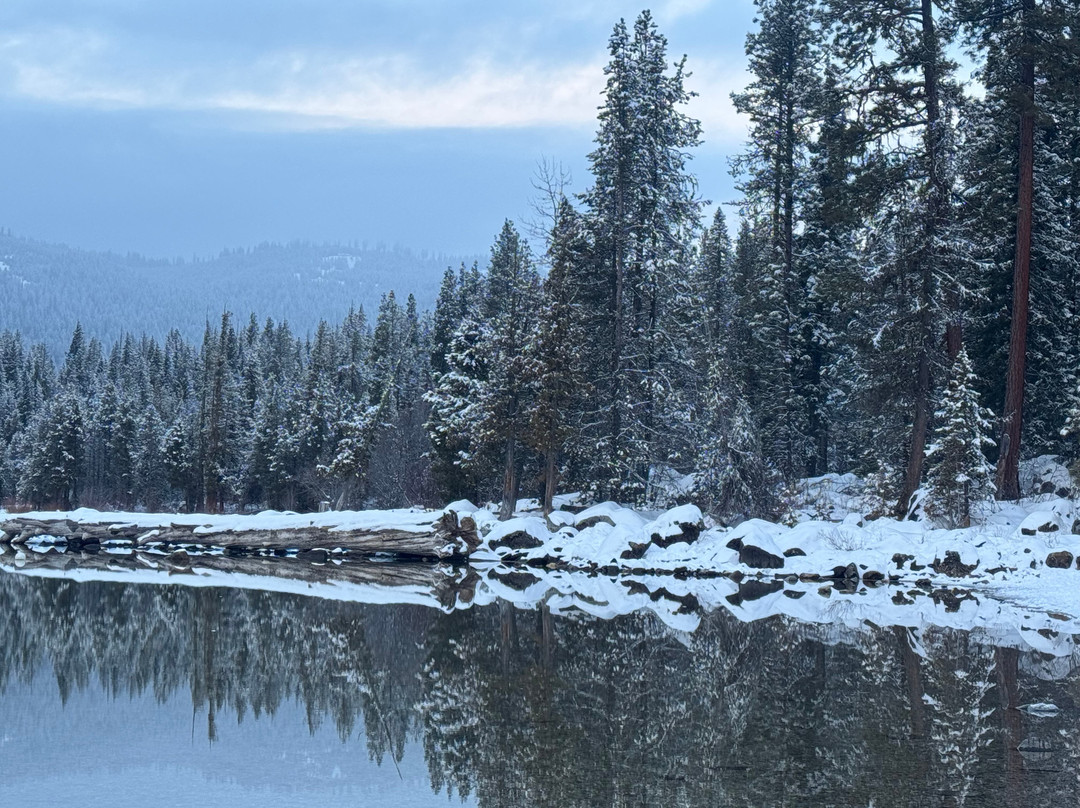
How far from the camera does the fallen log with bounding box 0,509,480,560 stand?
32938mm

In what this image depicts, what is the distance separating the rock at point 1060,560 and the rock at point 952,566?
5.61 ft

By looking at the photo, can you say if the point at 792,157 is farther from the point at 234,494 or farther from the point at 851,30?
the point at 234,494

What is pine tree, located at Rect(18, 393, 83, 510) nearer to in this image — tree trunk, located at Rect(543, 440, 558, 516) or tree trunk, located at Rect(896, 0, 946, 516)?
tree trunk, located at Rect(543, 440, 558, 516)

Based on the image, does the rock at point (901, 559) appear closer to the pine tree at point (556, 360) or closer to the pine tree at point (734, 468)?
the pine tree at point (734, 468)

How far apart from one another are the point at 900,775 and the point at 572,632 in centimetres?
898

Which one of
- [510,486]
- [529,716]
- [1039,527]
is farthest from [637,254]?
[529,716]

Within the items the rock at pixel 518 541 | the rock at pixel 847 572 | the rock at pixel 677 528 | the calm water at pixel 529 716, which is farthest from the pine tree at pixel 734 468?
the calm water at pixel 529 716

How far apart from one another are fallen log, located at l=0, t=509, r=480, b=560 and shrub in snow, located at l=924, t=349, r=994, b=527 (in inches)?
540

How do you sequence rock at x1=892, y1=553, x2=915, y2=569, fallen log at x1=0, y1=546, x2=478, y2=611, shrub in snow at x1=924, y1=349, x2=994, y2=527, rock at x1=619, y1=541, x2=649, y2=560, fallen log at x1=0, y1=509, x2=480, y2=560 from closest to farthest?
fallen log at x1=0, y1=546, x2=478, y2=611, rock at x1=892, y1=553, x2=915, y2=569, shrub in snow at x1=924, y1=349, x2=994, y2=527, rock at x1=619, y1=541, x2=649, y2=560, fallen log at x1=0, y1=509, x2=480, y2=560

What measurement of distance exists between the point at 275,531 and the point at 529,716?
26.7 meters

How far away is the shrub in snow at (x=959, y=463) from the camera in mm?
26234

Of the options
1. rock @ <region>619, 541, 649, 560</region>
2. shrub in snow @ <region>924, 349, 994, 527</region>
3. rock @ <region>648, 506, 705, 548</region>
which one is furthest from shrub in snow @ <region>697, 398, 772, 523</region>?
shrub in snow @ <region>924, 349, 994, 527</region>

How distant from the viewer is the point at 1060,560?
74.3 feet

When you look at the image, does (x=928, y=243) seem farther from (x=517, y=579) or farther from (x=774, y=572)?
(x=517, y=579)
